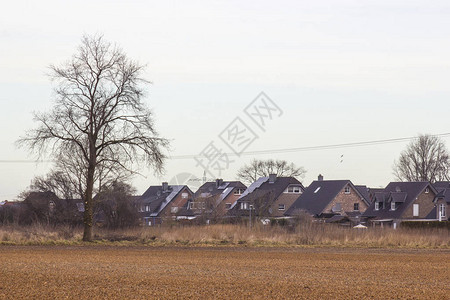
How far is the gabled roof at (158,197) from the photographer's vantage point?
407 feet

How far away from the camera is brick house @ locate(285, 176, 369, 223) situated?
3632 inches

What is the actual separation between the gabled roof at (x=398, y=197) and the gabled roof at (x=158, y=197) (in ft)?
141

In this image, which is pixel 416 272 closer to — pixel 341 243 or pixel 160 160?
pixel 341 243

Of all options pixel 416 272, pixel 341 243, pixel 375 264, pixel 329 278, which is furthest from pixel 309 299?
pixel 341 243

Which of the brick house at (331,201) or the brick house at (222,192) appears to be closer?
the brick house at (331,201)

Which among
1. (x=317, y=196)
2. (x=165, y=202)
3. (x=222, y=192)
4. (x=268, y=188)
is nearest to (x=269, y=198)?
(x=268, y=188)

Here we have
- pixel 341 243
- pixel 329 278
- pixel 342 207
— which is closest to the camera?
pixel 329 278

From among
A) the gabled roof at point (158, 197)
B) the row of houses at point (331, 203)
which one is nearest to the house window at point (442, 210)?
the row of houses at point (331, 203)

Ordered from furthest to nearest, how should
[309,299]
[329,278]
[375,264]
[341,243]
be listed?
[341,243] < [375,264] < [329,278] < [309,299]

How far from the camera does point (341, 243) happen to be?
161 ft

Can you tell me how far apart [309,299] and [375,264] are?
13.2 meters

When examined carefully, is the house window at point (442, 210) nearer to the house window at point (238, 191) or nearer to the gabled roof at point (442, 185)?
the gabled roof at point (442, 185)

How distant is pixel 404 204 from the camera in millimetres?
87375

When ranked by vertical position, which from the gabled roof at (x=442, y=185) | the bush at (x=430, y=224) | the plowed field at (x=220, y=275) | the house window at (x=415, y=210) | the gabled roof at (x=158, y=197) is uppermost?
the gabled roof at (x=442, y=185)
